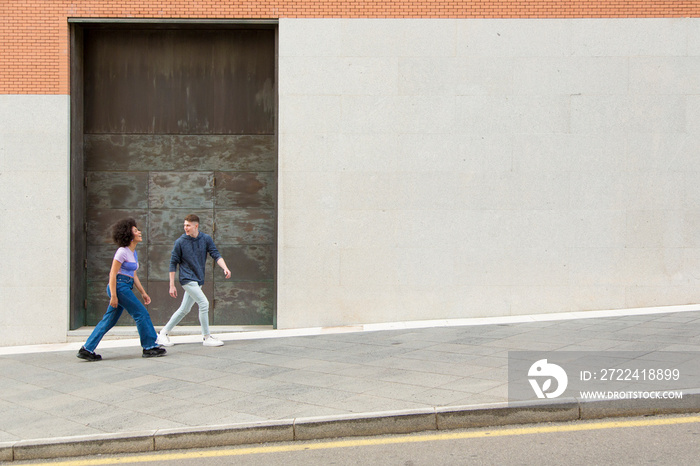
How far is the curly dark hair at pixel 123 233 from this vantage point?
8719 mm

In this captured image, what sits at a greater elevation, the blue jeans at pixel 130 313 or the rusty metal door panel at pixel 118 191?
the rusty metal door panel at pixel 118 191

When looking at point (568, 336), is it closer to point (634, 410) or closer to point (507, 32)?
point (634, 410)

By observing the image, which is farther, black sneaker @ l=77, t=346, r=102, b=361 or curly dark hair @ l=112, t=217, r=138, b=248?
black sneaker @ l=77, t=346, r=102, b=361

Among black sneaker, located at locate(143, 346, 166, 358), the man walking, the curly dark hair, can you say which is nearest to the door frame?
the man walking

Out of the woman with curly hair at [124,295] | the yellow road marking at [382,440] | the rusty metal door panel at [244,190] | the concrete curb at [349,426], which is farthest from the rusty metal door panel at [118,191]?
the yellow road marking at [382,440]

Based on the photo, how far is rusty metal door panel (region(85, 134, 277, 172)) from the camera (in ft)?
38.1

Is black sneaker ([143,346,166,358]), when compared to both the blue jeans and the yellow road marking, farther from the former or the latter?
the yellow road marking

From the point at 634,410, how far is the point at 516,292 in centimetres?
553

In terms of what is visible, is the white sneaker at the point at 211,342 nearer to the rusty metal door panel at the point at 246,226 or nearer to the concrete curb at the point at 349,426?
the rusty metal door panel at the point at 246,226

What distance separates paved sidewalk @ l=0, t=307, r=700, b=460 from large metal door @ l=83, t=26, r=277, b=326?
5.57 feet

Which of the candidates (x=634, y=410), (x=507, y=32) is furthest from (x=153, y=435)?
(x=507, y=32)

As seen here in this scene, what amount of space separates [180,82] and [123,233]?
384 cm

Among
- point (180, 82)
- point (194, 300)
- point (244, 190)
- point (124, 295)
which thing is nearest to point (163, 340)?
point (194, 300)

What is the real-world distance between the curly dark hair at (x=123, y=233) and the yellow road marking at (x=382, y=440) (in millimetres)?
3844
